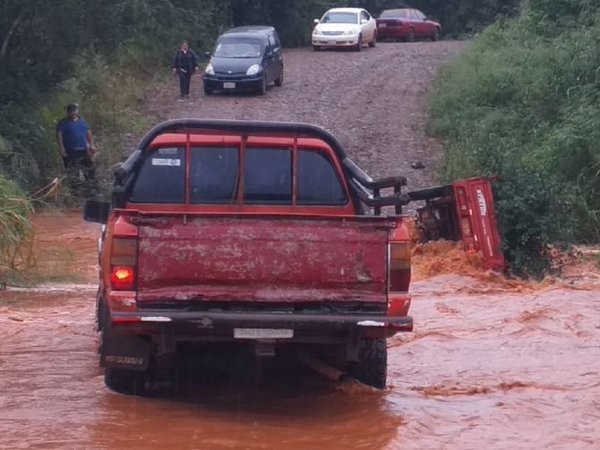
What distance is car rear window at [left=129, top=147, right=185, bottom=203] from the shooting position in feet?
32.6

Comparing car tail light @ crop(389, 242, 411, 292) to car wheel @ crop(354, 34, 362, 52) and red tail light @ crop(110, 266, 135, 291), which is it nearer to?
red tail light @ crop(110, 266, 135, 291)

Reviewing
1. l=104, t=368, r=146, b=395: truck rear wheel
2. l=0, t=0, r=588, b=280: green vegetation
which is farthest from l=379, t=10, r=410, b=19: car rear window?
l=104, t=368, r=146, b=395: truck rear wheel

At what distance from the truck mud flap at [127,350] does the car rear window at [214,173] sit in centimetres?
152

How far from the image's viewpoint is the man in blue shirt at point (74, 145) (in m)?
22.6

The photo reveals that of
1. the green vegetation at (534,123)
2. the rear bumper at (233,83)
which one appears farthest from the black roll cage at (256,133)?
the rear bumper at (233,83)

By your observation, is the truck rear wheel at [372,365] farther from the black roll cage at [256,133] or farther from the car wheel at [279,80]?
the car wheel at [279,80]

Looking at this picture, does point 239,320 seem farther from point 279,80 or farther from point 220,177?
point 279,80

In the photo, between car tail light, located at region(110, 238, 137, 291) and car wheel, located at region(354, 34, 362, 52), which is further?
car wheel, located at region(354, 34, 362, 52)

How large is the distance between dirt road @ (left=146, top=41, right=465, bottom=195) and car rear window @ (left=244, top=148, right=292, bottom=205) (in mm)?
14734

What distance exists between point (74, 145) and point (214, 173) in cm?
1312

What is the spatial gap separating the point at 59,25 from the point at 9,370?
12219 mm

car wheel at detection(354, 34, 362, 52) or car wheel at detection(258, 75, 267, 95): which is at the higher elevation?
car wheel at detection(354, 34, 362, 52)

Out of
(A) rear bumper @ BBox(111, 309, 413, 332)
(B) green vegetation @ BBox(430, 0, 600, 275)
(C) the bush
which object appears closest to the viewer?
(A) rear bumper @ BBox(111, 309, 413, 332)

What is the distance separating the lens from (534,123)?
2528 cm
